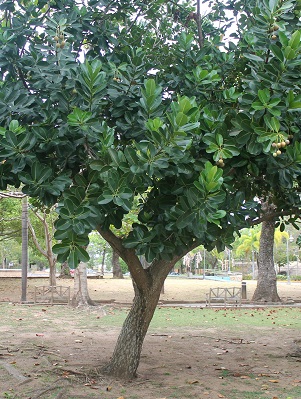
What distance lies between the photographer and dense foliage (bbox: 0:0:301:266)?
4.36 metres

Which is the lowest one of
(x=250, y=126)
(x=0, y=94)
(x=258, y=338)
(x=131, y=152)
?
(x=258, y=338)

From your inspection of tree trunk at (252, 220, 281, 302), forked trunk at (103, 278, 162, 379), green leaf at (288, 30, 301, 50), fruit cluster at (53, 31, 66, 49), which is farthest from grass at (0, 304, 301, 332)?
green leaf at (288, 30, 301, 50)

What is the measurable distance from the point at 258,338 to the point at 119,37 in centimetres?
784

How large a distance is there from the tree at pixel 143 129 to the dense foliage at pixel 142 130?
0.01 meters

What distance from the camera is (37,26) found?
6008mm

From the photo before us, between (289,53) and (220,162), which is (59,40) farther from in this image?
(289,53)

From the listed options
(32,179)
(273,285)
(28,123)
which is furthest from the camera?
(273,285)

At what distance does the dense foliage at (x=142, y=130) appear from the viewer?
14.3 ft

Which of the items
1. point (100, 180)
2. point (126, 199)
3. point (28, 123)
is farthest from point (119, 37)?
point (126, 199)

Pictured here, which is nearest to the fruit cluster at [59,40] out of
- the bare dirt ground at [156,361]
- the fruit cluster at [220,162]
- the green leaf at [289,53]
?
the fruit cluster at [220,162]

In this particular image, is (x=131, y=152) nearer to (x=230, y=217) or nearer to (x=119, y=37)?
(x=230, y=217)

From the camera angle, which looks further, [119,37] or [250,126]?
[119,37]

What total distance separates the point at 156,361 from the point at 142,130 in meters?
4.92

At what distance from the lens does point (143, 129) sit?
527cm
